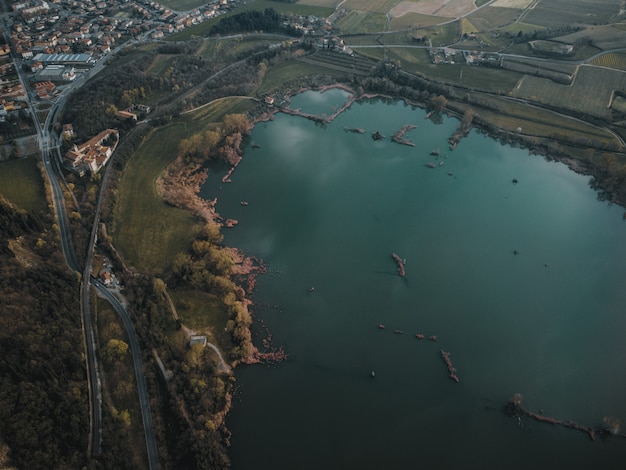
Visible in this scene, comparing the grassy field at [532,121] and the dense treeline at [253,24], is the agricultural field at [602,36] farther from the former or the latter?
A: the dense treeline at [253,24]

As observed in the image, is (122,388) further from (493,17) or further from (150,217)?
(493,17)

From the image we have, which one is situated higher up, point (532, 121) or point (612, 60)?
point (612, 60)

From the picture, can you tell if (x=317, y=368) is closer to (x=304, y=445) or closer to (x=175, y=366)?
(x=304, y=445)

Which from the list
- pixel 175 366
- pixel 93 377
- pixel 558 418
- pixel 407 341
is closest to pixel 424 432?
pixel 407 341

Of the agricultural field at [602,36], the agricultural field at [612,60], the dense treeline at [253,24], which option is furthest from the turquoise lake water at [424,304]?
the dense treeline at [253,24]

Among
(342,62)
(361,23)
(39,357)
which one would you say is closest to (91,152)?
(39,357)

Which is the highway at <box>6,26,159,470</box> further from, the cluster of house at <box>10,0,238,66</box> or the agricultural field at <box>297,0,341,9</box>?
the agricultural field at <box>297,0,341,9</box>
